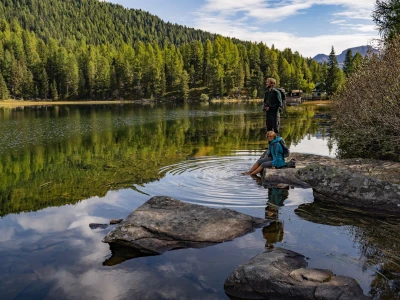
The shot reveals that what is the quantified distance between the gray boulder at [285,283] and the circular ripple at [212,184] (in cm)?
447

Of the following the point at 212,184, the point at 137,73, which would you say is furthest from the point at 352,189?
the point at 137,73

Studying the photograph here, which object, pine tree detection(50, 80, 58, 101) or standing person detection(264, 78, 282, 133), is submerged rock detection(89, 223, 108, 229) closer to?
standing person detection(264, 78, 282, 133)

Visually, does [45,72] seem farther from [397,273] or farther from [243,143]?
[397,273]

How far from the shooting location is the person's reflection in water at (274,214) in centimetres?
821

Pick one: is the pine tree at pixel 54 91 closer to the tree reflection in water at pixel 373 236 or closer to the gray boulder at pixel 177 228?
the gray boulder at pixel 177 228

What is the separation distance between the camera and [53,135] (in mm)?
33219

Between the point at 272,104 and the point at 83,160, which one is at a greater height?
the point at 272,104

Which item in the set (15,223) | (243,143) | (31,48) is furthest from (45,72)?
(15,223)

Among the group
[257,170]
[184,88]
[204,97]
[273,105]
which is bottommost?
[257,170]

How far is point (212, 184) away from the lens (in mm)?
13344

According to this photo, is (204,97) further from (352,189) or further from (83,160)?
(352,189)

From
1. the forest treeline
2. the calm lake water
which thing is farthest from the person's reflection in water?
the forest treeline

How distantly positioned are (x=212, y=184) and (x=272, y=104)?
4985 mm

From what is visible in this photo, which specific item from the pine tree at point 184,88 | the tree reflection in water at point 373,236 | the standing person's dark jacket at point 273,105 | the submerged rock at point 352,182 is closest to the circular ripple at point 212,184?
the submerged rock at point 352,182
